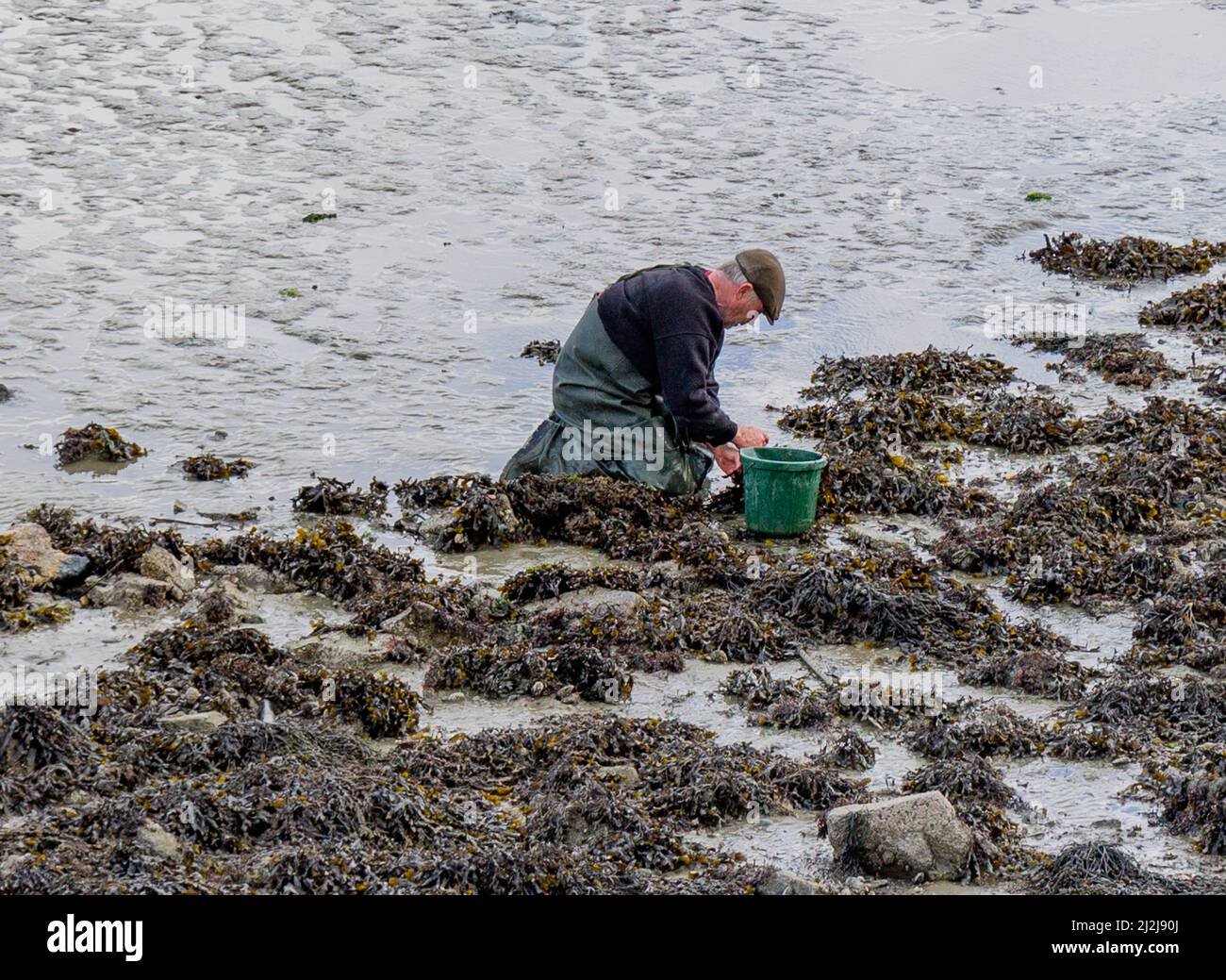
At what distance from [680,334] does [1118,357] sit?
3.98 metres

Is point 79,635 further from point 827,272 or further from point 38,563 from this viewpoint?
point 827,272

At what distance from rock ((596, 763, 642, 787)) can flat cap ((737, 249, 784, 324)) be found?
9.32 feet

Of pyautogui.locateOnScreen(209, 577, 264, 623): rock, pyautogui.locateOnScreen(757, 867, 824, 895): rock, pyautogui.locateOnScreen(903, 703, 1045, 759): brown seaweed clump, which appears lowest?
pyautogui.locateOnScreen(209, 577, 264, 623): rock

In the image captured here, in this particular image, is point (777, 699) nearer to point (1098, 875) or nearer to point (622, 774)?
point (622, 774)

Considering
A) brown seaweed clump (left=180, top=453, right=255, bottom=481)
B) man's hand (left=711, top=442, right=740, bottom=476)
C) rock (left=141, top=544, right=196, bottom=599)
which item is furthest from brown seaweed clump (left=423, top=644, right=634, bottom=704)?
brown seaweed clump (left=180, top=453, right=255, bottom=481)

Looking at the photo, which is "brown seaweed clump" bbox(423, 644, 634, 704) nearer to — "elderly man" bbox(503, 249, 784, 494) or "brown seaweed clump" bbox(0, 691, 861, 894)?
"brown seaweed clump" bbox(0, 691, 861, 894)

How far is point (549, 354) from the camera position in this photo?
33.6ft

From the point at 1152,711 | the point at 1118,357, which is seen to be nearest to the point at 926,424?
the point at 1118,357

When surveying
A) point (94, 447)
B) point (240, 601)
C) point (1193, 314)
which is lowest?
point (240, 601)

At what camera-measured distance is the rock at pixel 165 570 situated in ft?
23.0

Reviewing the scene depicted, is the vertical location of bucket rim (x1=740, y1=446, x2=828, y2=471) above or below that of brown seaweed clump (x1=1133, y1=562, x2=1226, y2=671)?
above

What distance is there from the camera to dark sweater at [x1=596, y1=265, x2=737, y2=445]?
7.71 m

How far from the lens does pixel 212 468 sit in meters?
8.40

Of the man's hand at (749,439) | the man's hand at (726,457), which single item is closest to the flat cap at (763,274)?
the man's hand at (749,439)
